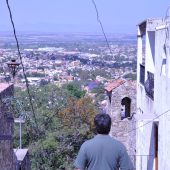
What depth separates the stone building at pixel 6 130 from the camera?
10.7 m

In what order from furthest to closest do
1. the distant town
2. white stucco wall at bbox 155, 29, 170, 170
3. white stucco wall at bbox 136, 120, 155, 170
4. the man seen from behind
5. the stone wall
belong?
1. the distant town
2. the stone wall
3. white stucco wall at bbox 136, 120, 155, 170
4. white stucco wall at bbox 155, 29, 170, 170
5. the man seen from behind

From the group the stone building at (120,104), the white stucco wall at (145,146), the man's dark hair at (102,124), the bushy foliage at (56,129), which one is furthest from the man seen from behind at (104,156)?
the stone building at (120,104)

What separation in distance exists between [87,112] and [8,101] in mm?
23871

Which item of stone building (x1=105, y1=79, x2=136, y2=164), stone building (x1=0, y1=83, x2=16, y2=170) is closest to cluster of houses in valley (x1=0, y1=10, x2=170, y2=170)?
stone building (x1=0, y1=83, x2=16, y2=170)

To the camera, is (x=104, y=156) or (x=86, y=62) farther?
(x=86, y=62)

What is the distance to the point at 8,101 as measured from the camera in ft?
37.8

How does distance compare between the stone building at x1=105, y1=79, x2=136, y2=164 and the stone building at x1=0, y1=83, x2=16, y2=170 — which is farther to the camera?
the stone building at x1=105, y1=79, x2=136, y2=164

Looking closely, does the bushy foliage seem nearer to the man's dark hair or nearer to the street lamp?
the street lamp

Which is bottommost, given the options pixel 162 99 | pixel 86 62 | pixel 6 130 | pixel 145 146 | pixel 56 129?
pixel 56 129

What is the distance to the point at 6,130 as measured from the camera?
37.2ft

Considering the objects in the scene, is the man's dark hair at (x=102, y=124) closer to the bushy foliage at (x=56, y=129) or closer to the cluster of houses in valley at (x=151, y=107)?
the cluster of houses in valley at (x=151, y=107)

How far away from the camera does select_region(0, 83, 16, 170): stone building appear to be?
10.7m

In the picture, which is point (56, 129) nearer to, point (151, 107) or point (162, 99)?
point (151, 107)

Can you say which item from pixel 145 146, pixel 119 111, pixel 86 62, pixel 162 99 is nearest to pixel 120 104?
pixel 119 111
